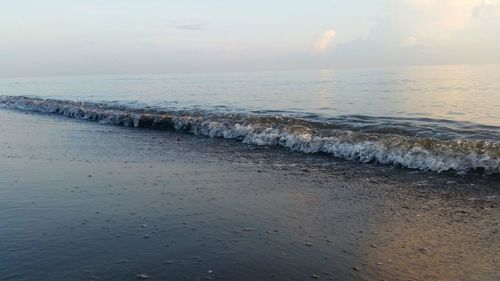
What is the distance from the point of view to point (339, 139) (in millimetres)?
14680

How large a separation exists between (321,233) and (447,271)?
1.90m

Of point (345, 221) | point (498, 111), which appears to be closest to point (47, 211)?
point (345, 221)

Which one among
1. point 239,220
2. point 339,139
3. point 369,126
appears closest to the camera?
point 239,220

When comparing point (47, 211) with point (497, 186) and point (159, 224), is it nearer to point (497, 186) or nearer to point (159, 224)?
point (159, 224)

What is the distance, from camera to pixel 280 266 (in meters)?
5.60

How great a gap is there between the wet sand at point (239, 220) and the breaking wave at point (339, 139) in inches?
33.8

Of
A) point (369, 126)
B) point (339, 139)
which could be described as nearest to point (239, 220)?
point (339, 139)

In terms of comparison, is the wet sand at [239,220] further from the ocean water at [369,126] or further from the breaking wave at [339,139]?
Answer: the ocean water at [369,126]

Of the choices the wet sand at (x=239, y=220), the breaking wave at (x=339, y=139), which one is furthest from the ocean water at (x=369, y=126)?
the wet sand at (x=239, y=220)

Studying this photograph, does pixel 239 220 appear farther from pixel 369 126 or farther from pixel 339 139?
pixel 369 126

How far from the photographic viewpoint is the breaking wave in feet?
38.3

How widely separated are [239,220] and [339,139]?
7984 millimetres

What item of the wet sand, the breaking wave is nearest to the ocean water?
the breaking wave

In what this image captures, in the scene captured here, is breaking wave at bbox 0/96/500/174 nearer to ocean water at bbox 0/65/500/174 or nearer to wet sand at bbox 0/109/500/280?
ocean water at bbox 0/65/500/174
